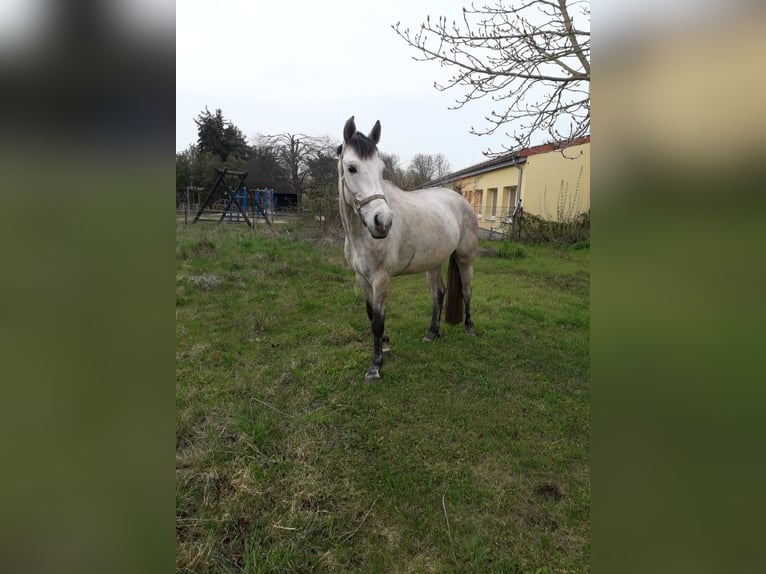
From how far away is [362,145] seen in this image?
290 centimetres

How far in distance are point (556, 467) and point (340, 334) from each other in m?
2.61

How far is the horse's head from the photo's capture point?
2.76 meters

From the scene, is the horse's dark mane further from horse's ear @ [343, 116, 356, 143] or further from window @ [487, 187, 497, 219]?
window @ [487, 187, 497, 219]

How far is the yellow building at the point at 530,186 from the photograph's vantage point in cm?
1153

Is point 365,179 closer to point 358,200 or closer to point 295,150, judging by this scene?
point 358,200

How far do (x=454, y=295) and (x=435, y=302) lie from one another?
333 millimetres

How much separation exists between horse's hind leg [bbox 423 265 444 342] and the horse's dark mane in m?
2.02

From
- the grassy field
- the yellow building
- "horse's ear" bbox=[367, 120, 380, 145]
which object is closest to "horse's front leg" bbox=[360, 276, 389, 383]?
the grassy field

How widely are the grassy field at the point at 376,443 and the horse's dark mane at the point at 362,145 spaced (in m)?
1.93

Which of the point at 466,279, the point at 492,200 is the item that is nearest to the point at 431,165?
the point at 492,200
